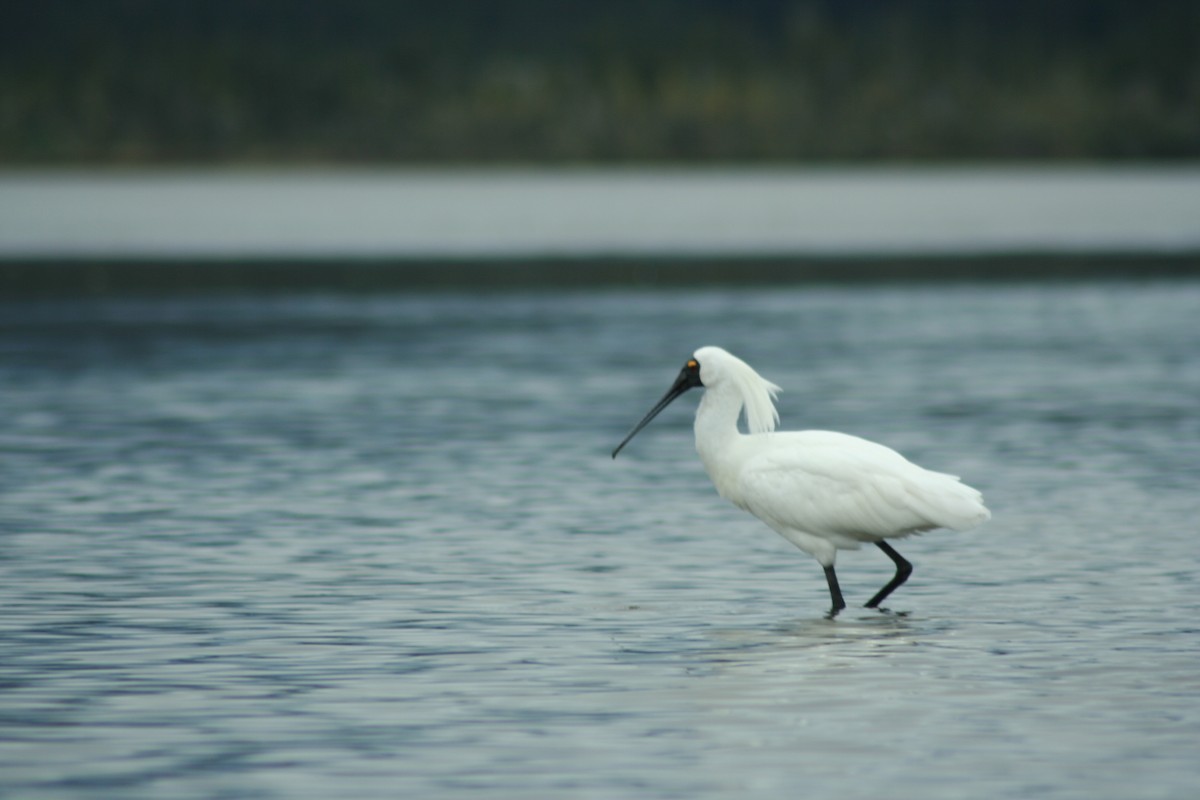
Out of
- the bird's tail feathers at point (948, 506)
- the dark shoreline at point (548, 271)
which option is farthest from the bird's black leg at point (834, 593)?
the dark shoreline at point (548, 271)

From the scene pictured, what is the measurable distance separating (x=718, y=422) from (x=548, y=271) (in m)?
42.4

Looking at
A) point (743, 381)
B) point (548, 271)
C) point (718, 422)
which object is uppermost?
point (743, 381)

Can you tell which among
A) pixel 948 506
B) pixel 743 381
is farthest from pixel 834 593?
pixel 743 381

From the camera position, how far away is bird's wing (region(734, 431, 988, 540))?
1255 centimetres

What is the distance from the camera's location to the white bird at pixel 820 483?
12.6 metres

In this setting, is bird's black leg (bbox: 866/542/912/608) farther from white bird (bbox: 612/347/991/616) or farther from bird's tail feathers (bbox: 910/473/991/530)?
bird's tail feathers (bbox: 910/473/991/530)

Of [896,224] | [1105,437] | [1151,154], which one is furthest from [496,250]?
[1151,154]

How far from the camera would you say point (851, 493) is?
41.5 ft

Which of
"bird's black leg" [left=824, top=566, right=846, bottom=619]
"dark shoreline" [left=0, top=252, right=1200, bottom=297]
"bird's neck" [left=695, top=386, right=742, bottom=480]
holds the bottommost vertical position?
"dark shoreline" [left=0, top=252, right=1200, bottom=297]

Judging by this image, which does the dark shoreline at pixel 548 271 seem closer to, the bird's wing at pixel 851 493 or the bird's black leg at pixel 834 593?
the bird's wing at pixel 851 493

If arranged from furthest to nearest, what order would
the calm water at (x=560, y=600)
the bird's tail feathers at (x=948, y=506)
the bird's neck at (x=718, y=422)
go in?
1. the bird's neck at (x=718, y=422)
2. the bird's tail feathers at (x=948, y=506)
3. the calm water at (x=560, y=600)

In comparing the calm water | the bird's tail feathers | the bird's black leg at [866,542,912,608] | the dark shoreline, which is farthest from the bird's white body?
the dark shoreline

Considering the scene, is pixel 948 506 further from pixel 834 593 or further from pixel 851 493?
pixel 834 593

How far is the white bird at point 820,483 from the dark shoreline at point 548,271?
1358 inches
